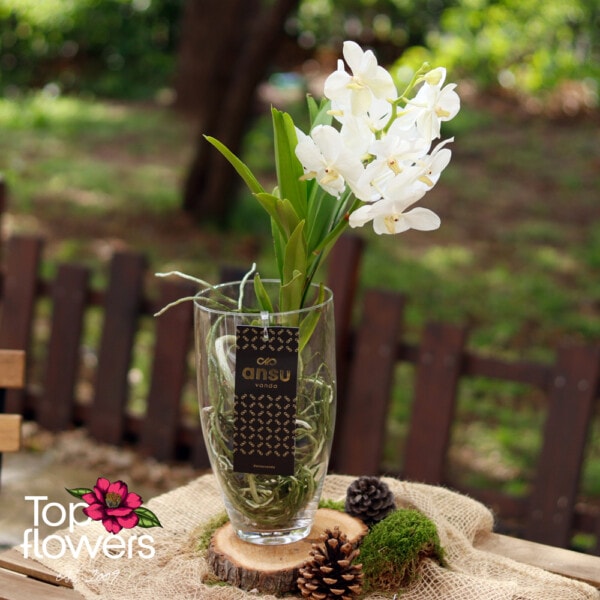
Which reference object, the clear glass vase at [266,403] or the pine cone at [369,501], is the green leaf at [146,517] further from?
the pine cone at [369,501]

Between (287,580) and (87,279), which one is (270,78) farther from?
(287,580)

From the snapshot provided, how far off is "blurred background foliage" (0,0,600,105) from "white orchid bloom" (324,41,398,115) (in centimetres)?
754

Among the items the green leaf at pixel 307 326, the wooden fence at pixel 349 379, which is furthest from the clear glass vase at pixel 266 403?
the wooden fence at pixel 349 379

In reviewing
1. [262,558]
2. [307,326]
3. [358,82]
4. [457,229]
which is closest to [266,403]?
[307,326]

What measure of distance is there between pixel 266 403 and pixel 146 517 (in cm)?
34

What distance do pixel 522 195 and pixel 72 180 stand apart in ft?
10.3

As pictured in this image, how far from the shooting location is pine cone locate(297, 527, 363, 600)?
1.54 m

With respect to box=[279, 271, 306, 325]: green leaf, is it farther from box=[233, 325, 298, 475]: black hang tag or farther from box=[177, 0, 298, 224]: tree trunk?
box=[177, 0, 298, 224]: tree trunk

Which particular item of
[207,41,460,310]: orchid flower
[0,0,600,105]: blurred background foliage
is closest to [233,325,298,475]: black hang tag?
[207,41,460,310]: orchid flower

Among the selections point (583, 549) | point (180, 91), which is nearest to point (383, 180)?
point (583, 549)

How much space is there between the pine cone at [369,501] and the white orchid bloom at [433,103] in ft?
2.09

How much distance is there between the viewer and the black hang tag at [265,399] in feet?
A: 4.96

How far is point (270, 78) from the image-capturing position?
1019 cm


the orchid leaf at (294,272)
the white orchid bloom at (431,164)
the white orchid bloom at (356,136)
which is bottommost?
the orchid leaf at (294,272)
